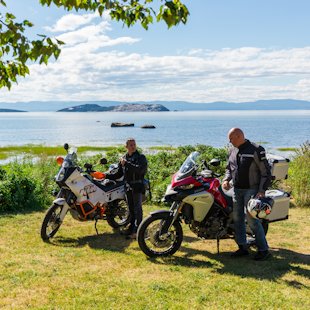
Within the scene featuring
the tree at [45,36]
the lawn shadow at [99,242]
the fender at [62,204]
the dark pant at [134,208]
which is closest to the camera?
the tree at [45,36]

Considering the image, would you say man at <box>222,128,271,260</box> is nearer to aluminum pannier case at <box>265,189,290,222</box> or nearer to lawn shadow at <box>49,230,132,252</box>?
aluminum pannier case at <box>265,189,290,222</box>

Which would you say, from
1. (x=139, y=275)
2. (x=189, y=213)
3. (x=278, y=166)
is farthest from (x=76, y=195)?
(x=278, y=166)

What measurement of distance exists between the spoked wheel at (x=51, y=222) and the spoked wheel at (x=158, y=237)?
2.02 m

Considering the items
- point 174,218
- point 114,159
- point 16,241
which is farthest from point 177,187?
point 114,159

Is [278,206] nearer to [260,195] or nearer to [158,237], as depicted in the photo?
[260,195]

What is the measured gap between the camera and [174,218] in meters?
6.90

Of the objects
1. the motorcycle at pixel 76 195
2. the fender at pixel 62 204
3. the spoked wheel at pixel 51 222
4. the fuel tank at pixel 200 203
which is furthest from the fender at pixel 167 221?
the spoked wheel at pixel 51 222

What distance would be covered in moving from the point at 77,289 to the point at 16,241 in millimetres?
2955

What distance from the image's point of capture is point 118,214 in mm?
8797

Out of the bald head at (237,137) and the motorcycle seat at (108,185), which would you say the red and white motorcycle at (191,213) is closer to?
the bald head at (237,137)

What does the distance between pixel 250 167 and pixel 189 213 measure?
1253 millimetres

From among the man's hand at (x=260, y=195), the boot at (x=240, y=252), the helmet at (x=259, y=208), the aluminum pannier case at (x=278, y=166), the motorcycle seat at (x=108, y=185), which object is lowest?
the boot at (x=240, y=252)

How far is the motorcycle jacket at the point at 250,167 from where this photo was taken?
6.57 m

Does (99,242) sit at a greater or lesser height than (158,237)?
lesser
